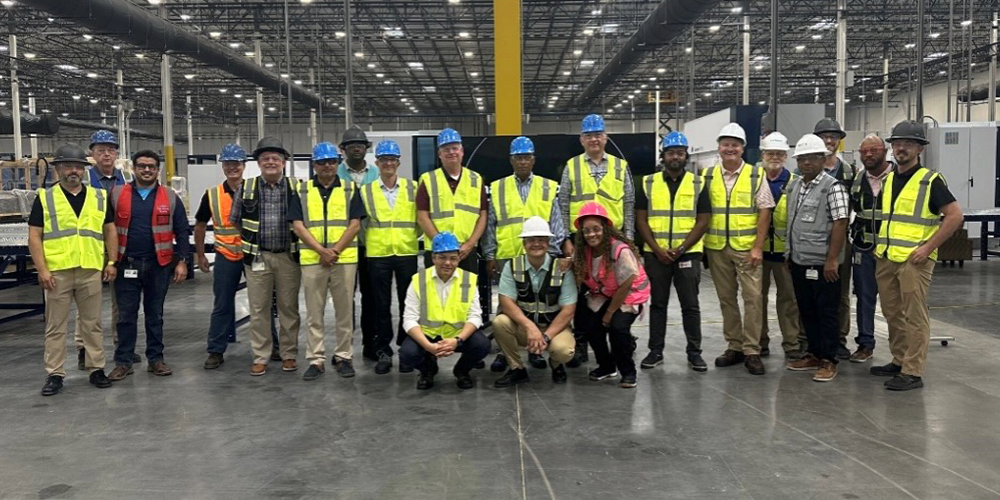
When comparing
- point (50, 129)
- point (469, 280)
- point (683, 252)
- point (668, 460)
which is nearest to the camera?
point (668, 460)

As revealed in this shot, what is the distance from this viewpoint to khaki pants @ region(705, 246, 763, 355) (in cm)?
491

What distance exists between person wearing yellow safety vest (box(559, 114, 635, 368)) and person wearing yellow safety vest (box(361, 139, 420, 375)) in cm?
112

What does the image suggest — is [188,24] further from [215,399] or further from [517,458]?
[517,458]

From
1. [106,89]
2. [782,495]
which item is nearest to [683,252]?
[782,495]

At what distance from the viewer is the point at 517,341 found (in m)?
4.62

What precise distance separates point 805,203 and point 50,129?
22.6 metres

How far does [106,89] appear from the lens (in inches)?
1094

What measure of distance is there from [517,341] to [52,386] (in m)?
3.10

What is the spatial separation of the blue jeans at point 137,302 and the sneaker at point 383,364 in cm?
162

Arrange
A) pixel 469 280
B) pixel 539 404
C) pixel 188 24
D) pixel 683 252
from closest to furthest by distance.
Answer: pixel 539 404
pixel 469 280
pixel 683 252
pixel 188 24

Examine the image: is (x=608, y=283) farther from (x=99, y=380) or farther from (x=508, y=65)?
(x=508, y=65)

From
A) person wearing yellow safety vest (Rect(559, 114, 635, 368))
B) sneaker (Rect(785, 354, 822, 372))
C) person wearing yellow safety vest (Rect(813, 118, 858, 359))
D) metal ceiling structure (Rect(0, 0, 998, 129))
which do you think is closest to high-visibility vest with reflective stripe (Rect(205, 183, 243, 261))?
person wearing yellow safety vest (Rect(559, 114, 635, 368))

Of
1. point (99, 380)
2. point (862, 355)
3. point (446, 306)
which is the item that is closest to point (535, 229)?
point (446, 306)

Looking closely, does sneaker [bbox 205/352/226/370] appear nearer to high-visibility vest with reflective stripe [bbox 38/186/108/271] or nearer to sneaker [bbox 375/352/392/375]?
high-visibility vest with reflective stripe [bbox 38/186/108/271]
